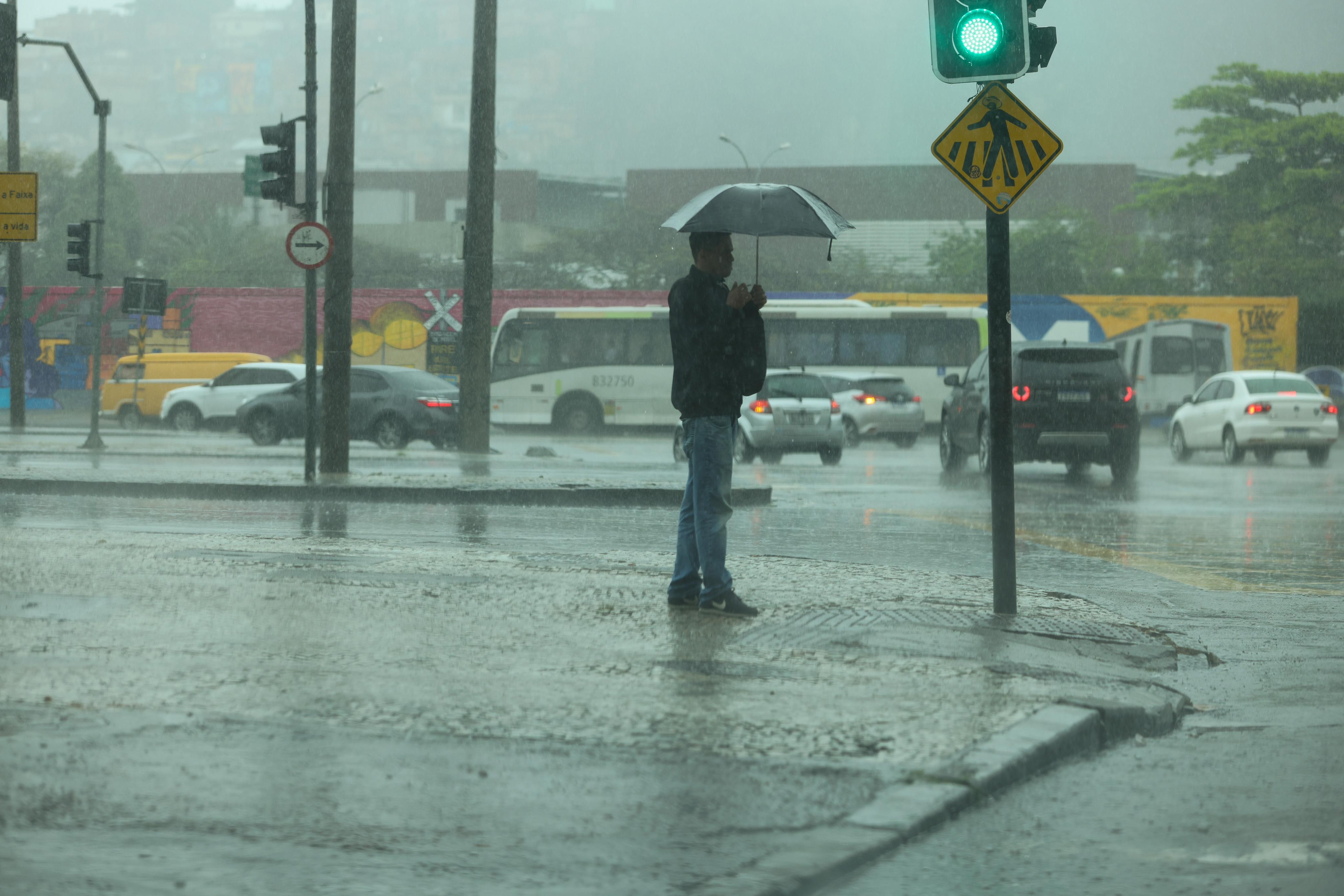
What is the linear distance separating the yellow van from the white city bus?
6.74m

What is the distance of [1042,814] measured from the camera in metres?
4.48

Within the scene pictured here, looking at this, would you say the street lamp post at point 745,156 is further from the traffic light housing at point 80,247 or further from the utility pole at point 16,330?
the utility pole at point 16,330

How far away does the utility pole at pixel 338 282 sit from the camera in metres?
17.5

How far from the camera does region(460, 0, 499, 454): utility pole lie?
2292 centimetres

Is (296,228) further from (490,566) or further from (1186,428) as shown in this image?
(1186,428)

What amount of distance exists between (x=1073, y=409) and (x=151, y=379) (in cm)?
2603

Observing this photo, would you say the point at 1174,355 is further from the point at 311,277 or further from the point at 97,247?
the point at 311,277

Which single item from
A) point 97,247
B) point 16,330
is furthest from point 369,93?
point 97,247

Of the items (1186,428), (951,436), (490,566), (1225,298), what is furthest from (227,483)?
(1225,298)

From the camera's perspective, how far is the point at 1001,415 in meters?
7.80

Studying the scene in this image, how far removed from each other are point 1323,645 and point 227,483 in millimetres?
11318

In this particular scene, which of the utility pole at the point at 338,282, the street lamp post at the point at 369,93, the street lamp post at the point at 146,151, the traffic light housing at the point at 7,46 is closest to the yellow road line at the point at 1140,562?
the utility pole at the point at 338,282

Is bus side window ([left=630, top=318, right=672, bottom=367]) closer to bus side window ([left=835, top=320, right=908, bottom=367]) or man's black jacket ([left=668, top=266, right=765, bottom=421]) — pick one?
bus side window ([left=835, top=320, right=908, bottom=367])

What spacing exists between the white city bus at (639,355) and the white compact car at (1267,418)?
11616mm
